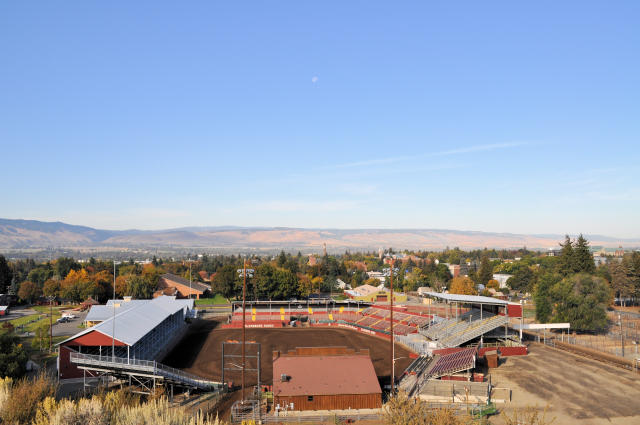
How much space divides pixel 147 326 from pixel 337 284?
82.9m

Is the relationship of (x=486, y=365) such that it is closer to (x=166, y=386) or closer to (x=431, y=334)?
(x=431, y=334)

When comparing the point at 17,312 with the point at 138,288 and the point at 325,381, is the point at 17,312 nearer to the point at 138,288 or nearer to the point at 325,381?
the point at 138,288

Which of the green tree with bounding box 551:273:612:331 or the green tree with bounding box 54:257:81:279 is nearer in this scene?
the green tree with bounding box 551:273:612:331

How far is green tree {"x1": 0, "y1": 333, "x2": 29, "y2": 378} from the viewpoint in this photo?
32.2m

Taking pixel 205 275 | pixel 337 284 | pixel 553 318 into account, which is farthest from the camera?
pixel 205 275

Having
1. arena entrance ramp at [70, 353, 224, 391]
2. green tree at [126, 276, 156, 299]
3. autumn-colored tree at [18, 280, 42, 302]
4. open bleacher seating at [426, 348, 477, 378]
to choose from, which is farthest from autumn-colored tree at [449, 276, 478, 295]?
autumn-colored tree at [18, 280, 42, 302]

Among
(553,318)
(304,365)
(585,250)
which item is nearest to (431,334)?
(553,318)

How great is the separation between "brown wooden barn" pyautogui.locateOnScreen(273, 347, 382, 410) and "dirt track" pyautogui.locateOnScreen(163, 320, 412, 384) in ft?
17.6

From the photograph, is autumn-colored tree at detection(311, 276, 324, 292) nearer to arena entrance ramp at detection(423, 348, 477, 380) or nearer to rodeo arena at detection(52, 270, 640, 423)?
rodeo arena at detection(52, 270, 640, 423)

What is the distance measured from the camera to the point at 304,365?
3438cm

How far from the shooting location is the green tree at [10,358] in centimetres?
3222

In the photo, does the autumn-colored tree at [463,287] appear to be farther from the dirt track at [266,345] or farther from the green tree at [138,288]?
the green tree at [138,288]

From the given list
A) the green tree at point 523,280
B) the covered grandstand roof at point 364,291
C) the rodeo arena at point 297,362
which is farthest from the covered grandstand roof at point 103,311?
the green tree at point 523,280

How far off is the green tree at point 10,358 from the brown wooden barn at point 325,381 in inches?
734
